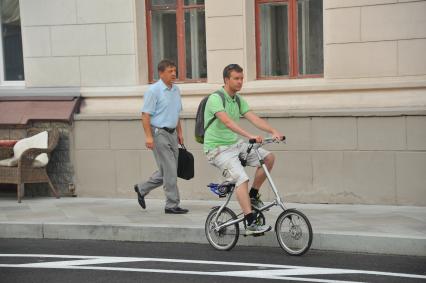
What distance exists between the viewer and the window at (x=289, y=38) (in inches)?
484

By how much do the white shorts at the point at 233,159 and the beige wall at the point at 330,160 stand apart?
8.88ft

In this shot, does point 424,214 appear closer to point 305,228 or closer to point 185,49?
point 305,228

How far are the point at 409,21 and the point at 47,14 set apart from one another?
5.38 m

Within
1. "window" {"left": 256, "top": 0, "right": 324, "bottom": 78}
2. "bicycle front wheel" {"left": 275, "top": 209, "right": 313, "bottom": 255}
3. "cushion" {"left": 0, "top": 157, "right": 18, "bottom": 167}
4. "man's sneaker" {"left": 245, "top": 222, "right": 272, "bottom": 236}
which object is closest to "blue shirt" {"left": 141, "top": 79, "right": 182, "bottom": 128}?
"window" {"left": 256, "top": 0, "right": 324, "bottom": 78}

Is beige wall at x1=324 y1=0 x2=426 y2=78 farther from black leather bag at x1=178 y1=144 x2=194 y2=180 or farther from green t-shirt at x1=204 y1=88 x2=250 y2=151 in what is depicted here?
green t-shirt at x1=204 y1=88 x2=250 y2=151

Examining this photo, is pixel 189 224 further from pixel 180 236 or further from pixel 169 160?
pixel 169 160

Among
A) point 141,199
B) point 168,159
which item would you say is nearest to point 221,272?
point 168,159

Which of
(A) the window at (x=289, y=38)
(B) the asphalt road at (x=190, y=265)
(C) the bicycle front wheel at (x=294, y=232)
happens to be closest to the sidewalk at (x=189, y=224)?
(B) the asphalt road at (x=190, y=265)

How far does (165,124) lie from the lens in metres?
10.9

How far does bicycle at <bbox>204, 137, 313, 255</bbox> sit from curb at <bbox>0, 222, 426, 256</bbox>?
19.5 inches

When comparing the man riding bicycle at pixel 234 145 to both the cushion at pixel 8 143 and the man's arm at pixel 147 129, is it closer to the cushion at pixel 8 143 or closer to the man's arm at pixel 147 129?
the man's arm at pixel 147 129

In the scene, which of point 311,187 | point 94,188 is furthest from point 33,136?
point 311,187

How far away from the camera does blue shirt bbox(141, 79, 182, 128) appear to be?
10.8 metres

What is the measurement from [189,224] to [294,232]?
1.86 m
